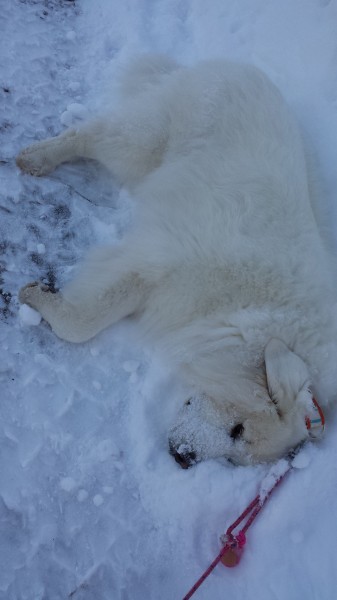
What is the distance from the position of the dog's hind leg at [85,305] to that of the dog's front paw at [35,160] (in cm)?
96

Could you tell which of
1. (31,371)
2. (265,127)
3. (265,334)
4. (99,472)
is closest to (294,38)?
(265,127)

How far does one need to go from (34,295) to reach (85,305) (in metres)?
0.30

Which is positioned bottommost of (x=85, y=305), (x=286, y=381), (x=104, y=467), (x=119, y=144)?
(x=104, y=467)

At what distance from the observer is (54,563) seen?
2.18 metres

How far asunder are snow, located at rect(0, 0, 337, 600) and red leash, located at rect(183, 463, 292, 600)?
0.05m

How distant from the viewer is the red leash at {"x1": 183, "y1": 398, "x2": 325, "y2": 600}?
7.18 ft

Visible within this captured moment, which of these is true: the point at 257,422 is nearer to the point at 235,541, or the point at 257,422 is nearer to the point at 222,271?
the point at 235,541

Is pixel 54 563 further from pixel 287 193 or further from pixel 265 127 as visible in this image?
pixel 265 127

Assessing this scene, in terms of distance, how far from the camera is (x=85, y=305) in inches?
102

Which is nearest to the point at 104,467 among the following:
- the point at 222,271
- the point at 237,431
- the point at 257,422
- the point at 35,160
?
the point at 237,431

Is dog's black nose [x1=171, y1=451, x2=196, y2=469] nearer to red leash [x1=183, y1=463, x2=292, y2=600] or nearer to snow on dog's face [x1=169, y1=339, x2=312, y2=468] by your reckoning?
snow on dog's face [x1=169, y1=339, x2=312, y2=468]

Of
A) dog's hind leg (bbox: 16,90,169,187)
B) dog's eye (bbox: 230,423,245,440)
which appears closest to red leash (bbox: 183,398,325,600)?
dog's eye (bbox: 230,423,245,440)

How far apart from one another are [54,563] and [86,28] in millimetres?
4168

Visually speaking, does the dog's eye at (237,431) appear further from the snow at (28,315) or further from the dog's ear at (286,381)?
the snow at (28,315)
